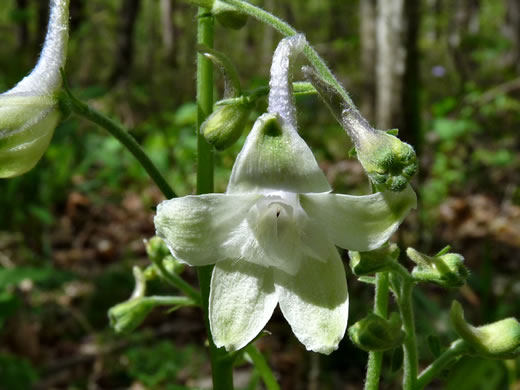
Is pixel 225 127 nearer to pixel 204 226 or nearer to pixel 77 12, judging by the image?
pixel 204 226

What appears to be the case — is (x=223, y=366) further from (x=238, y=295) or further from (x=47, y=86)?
(x=47, y=86)

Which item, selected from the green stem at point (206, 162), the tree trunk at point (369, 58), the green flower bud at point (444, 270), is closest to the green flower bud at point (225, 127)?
the green stem at point (206, 162)

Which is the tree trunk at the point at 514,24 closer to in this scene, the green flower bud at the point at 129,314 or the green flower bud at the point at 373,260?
the green flower bud at the point at 129,314

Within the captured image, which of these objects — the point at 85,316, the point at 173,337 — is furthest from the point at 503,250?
the point at 85,316

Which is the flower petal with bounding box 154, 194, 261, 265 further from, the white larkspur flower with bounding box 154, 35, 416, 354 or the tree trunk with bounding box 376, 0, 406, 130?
the tree trunk with bounding box 376, 0, 406, 130

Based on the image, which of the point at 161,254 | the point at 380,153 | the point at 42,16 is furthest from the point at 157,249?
the point at 42,16

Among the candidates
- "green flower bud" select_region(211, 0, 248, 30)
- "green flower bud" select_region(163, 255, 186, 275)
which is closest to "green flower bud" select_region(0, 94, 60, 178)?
"green flower bud" select_region(211, 0, 248, 30)
